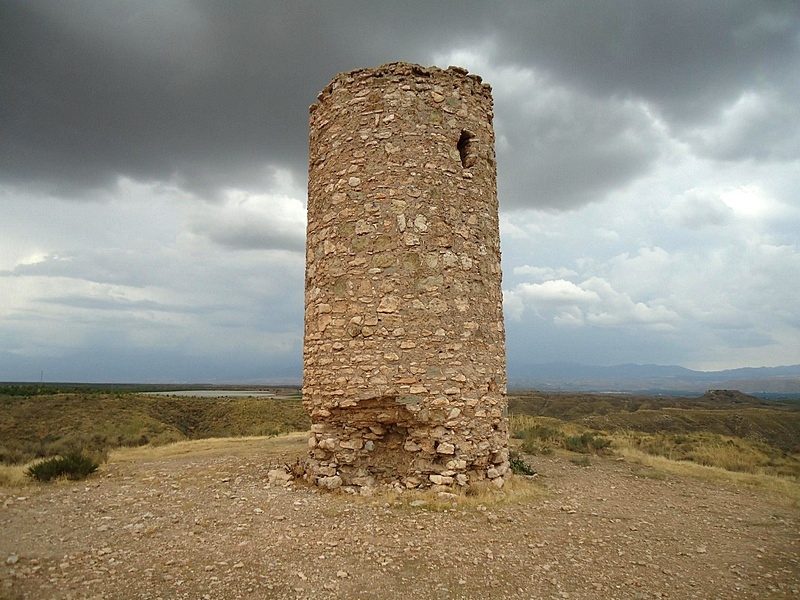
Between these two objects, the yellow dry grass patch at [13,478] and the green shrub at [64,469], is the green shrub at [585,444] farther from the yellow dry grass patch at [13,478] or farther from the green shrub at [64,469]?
the yellow dry grass patch at [13,478]

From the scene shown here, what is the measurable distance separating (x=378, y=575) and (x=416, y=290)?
3997 mm

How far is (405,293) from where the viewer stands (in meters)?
7.36

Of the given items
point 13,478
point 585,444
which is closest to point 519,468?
point 585,444

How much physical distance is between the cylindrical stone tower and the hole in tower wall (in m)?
0.02

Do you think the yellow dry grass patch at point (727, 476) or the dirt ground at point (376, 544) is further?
the yellow dry grass patch at point (727, 476)

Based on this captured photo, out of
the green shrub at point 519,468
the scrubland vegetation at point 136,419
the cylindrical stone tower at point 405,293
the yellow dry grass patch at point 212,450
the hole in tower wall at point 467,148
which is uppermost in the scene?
the hole in tower wall at point 467,148

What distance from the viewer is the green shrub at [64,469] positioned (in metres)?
7.65

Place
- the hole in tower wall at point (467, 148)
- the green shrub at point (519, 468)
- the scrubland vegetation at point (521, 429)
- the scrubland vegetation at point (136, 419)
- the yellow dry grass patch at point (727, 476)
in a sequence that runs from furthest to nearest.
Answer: the scrubland vegetation at point (136, 419), the scrubland vegetation at point (521, 429), the green shrub at point (519, 468), the hole in tower wall at point (467, 148), the yellow dry grass patch at point (727, 476)

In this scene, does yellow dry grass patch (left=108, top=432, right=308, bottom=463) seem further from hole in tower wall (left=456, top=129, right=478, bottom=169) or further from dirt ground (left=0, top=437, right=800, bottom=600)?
hole in tower wall (left=456, top=129, right=478, bottom=169)

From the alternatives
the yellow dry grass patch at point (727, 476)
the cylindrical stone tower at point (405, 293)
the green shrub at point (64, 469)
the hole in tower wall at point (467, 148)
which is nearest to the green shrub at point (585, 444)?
the yellow dry grass patch at point (727, 476)

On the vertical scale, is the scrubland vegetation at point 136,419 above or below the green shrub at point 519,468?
below

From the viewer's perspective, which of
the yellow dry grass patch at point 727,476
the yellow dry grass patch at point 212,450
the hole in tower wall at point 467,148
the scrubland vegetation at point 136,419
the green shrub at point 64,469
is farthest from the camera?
the scrubland vegetation at point 136,419

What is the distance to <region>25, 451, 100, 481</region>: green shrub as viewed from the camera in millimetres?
7652

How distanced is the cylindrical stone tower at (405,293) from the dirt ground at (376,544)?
900 mm
